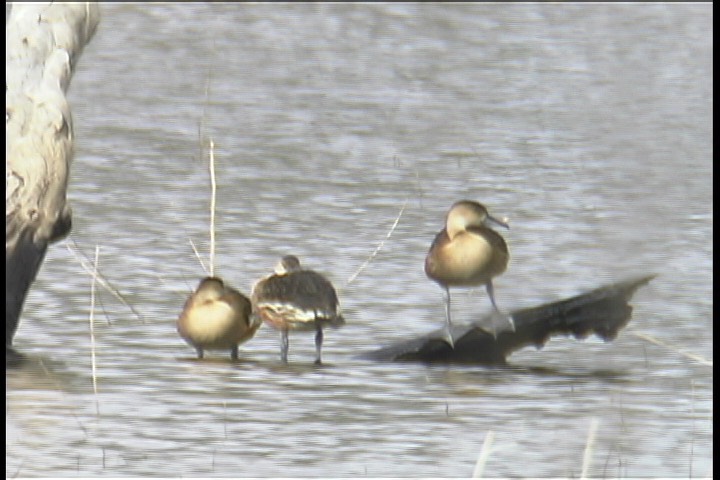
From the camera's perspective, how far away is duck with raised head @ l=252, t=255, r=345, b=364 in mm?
8656

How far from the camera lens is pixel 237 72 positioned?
20234mm

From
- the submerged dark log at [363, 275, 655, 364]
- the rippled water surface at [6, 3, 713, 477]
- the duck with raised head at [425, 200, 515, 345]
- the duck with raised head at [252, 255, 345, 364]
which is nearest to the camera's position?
the rippled water surface at [6, 3, 713, 477]

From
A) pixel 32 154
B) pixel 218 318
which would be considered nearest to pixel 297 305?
pixel 218 318

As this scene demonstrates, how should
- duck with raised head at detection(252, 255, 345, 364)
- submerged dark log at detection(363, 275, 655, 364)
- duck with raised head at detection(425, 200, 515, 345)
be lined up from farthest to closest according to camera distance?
duck with raised head at detection(425, 200, 515, 345) < submerged dark log at detection(363, 275, 655, 364) < duck with raised head at detection(252, 255, 345, 364)

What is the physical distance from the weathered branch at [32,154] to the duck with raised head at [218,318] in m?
0.64

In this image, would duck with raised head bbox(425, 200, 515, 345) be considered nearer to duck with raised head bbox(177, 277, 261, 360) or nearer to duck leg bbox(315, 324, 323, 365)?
duck leg bbox(315, 324, 323, 365)

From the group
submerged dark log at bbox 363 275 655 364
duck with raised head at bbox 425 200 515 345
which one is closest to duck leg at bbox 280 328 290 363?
submerged dark log at bbox 363 275 655 364

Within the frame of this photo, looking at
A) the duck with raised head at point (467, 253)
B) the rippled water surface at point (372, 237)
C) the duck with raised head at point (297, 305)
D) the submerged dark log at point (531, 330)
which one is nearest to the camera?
the rippled water surface at point (372, 237)

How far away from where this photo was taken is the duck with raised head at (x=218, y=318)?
871 centimetres

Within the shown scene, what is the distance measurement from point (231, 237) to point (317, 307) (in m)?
3.14

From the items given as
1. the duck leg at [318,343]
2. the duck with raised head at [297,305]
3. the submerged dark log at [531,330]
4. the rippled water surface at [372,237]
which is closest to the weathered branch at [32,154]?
the rippled water surface at [372,237]

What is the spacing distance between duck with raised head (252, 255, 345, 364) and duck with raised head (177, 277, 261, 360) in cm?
7

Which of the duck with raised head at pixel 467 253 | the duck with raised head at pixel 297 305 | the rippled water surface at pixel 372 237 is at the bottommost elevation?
the rippled water surface at pixel 372 237

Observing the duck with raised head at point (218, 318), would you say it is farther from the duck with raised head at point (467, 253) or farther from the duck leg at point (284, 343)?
the duck with raised head at point (467, 253)
